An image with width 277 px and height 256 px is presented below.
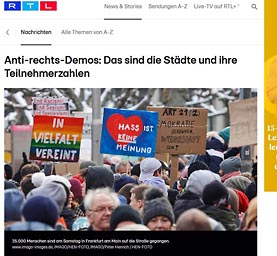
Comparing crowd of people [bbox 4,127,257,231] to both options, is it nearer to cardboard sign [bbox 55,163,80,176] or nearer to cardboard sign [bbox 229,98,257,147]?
cardboard sign [bbox 229,98,257,147]

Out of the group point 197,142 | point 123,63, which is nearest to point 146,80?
point 123,63

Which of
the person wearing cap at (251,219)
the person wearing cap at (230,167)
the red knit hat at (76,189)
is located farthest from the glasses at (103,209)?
the person wearing cap at (230,167)

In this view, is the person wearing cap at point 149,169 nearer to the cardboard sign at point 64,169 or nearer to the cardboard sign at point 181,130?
the cardboard sign at point 181,130

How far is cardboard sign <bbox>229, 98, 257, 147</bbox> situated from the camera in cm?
728

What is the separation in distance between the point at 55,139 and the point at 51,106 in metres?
2.72

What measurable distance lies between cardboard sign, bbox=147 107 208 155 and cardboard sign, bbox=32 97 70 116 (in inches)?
98.3

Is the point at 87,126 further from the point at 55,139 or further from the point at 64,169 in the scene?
the point at 55,139

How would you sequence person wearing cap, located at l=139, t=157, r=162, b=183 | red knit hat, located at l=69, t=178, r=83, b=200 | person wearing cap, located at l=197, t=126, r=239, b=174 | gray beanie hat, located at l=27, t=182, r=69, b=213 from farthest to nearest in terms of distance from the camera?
person wearing cap, located at l=197, t=126, r=239, b=174
person wearing cap, located at l=139, t=157, r=162, b=183
red knit hat, located at l=69, t=178, r=83, b=200
gray beanie hat, located at l=27, t=182, r=69, b=213

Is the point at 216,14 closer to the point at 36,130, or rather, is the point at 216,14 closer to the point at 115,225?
the point at 115,225

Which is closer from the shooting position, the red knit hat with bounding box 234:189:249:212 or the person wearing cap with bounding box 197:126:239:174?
the red knit hat with bounding box 234:189:249:212

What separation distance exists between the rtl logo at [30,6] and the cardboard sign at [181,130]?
2.91 m

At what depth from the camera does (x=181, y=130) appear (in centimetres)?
810

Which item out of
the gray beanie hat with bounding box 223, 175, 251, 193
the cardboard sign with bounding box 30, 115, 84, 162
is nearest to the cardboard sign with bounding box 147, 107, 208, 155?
the cardboard sign with bounding box 30, 115, 84, 162
